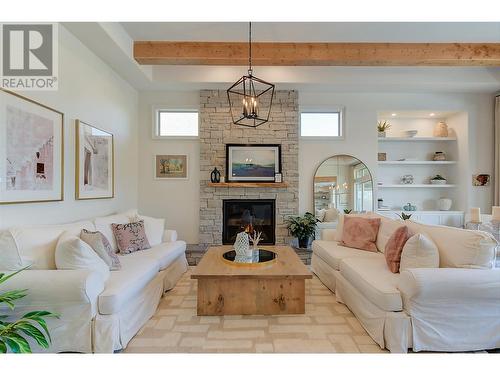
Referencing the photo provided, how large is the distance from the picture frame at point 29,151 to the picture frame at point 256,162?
2.66m

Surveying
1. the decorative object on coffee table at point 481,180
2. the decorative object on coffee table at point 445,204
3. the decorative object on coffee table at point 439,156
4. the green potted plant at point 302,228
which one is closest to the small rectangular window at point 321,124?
the green potted plant at point 302,228

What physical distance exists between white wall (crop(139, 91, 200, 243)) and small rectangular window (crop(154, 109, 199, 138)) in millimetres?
142

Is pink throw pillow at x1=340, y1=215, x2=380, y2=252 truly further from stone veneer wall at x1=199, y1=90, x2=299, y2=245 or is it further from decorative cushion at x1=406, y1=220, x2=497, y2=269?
stone veneer wall at x1=199, y1=90, x2=299, y2=245

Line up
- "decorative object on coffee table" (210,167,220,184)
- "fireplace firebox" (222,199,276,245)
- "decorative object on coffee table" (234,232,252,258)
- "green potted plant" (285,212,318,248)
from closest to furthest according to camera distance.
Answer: "decorative object on coffee table" (234,232,252,258), "green potted plant" (285,212,318,248), "decorative object on coffee table" (210,167,220,184), "fireplace firebox" (222,199,276,245)

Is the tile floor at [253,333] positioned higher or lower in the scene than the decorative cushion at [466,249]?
lower

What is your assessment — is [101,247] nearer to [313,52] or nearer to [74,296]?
[74,296]

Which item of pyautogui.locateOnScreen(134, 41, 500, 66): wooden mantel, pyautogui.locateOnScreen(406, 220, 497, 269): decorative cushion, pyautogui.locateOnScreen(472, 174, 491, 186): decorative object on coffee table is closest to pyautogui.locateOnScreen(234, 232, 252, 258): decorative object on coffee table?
pyautogui.locateOnScreen(406, 220, 497, 269): decorative cushion

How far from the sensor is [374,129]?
16.8 ft

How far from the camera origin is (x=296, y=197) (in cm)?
498

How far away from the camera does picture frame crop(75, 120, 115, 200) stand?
3.25 meters

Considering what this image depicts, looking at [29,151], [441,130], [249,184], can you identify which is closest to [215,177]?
[249,184]

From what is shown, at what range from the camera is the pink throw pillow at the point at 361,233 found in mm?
3516

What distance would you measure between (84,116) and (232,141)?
7.56 ft

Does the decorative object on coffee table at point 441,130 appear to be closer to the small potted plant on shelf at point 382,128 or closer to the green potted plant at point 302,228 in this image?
the small potted plant on shelf at point 382,128
